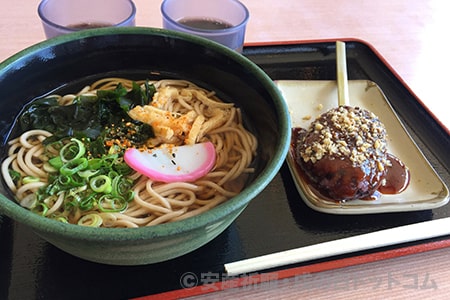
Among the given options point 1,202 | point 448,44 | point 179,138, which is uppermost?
point 1,202

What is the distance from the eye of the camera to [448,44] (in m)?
2.04

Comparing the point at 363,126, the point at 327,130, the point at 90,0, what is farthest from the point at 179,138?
the point at 90,0

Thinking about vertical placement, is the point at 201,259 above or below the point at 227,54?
below

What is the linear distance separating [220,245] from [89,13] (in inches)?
39.6

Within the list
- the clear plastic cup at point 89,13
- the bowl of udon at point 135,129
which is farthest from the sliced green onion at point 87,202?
the clear plastic cup at point 89,13

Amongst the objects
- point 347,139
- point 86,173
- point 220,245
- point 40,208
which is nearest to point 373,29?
point 347,139

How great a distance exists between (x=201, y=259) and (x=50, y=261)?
335mm

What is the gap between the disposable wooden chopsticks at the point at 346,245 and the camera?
3.14ft

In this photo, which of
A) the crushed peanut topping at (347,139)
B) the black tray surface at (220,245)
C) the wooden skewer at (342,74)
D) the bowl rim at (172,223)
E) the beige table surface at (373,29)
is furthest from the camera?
the beige table surface at (373,29)

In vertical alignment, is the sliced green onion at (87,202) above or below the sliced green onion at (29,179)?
below

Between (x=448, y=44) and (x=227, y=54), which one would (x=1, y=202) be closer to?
(x=227, y=54)

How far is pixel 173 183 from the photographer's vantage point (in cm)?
106

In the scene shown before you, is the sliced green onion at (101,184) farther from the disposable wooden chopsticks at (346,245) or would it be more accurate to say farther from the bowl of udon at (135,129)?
the disposable wooden chopsticks at (346,245)

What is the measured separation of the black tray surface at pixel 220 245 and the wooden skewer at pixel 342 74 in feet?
0.67
